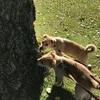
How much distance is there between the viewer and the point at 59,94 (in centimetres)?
488

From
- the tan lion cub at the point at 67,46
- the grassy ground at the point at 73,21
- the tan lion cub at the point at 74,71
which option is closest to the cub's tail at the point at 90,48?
the tan lion cub at the point at 67,46

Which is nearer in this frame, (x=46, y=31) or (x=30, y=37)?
(x=30, y=37)

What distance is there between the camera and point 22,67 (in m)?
4.36

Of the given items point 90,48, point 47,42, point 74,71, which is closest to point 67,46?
point 47,42

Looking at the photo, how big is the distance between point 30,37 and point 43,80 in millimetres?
915

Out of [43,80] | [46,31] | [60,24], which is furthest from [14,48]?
[60,24]

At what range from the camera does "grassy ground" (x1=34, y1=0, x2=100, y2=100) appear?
23.2ft

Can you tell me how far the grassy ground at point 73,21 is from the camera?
7078 mm

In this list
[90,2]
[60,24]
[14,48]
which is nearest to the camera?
[14,48]

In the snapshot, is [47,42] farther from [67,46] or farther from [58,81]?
[58,81]

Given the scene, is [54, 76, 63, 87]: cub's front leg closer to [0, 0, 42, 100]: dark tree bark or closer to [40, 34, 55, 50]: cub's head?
[0, 0, 42, 100]: dark tree bark

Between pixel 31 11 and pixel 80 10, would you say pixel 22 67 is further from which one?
pixel 80 10

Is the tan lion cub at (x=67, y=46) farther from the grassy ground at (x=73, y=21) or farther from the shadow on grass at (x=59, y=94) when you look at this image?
Answer: the shadow on grass at (x=59, y=94)

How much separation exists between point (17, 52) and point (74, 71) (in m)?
0.95
